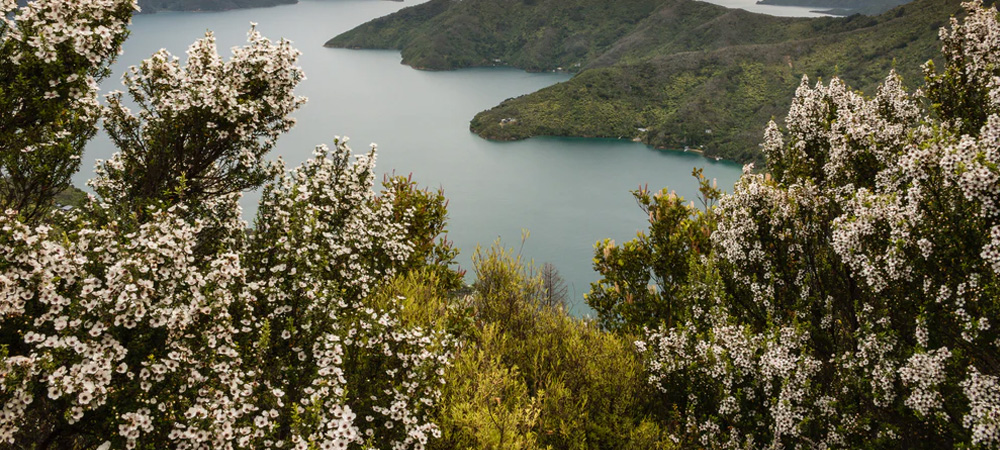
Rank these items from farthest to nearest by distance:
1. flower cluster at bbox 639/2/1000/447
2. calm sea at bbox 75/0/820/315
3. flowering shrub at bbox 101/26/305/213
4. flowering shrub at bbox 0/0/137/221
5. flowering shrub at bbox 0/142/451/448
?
calm sea at bbox 75/0/820/315
flowering shrub at bbox 101/26/305/213
flowering shrub at bbox 0/0/137/221
flower cluster at bbox 639/2/1000/447
flowering shrub at bbox 0/142/451/448

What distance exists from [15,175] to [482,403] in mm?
6621

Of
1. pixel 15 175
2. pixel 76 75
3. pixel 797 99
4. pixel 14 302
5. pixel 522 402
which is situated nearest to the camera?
pixel 14 302

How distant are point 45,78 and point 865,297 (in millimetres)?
10581

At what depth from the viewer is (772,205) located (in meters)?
7.97

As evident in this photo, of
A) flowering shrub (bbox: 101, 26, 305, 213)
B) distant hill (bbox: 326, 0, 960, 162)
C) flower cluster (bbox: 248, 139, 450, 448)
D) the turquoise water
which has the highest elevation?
distant hill (bbox: 326, 0, 960, 162)

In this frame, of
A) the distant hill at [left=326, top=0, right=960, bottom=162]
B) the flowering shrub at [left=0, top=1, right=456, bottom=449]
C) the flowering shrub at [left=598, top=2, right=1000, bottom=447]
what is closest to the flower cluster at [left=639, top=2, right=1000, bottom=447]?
the flowering shrub at [left=598, top=2, right=1000, bottom=447]

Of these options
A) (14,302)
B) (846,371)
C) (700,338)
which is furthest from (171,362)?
(846,371)

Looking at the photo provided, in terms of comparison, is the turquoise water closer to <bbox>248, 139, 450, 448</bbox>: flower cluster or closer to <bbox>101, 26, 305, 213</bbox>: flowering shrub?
<bbox>101, 26, 305, 213</bbox>: flowering shrub

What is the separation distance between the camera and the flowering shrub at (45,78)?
5.93 meters

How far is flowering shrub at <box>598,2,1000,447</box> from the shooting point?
17.5 feet

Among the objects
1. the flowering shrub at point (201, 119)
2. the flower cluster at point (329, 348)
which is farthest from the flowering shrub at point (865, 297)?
the flowering shrub at point (201, 119)

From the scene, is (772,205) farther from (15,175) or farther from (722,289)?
(15,175)

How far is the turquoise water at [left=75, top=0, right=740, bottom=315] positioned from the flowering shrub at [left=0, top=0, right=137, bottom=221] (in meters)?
39.1

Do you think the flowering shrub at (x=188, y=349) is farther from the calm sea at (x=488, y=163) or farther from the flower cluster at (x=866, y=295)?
the calm sea at (x=488, y=163)
